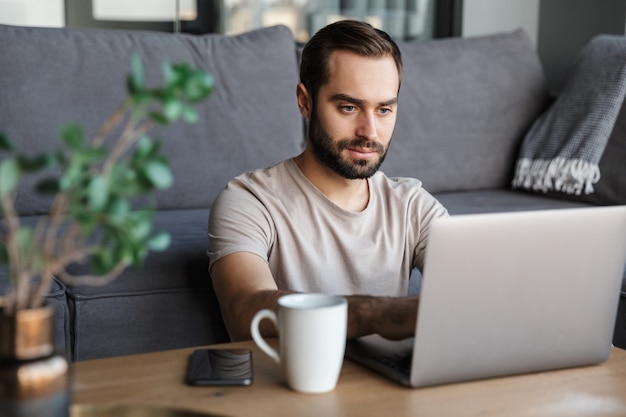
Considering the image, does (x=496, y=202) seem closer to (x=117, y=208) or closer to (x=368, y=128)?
(x=368, y=128)

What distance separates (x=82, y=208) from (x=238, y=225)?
888mm

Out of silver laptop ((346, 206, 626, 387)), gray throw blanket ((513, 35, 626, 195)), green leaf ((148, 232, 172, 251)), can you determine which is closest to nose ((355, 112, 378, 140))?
silver laptop ((346, 206, 626, 387))

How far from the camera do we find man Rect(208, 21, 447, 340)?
1.68m

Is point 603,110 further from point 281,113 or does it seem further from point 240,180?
point 240,180

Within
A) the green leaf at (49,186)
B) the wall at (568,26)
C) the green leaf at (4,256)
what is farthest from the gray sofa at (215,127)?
the green leaf at (49,186)

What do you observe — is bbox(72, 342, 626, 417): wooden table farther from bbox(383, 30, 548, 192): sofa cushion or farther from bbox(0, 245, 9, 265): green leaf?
bbox(383, 30, 548, 192): sofa cushion

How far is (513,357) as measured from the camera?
1.11 meters

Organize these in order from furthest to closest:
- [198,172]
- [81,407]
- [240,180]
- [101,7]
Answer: [101,7]
[198,172]
[240,180]
[81,407]

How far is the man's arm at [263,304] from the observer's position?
3.89 feet

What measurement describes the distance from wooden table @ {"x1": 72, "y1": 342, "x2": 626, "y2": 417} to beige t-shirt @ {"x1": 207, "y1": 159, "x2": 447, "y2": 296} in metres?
0.54

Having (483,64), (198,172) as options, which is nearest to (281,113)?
(198,172)

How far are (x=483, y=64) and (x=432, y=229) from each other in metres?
2.04

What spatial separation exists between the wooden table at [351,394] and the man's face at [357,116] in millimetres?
609

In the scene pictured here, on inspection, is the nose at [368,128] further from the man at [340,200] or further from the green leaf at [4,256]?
the green leaf at [4,256]
